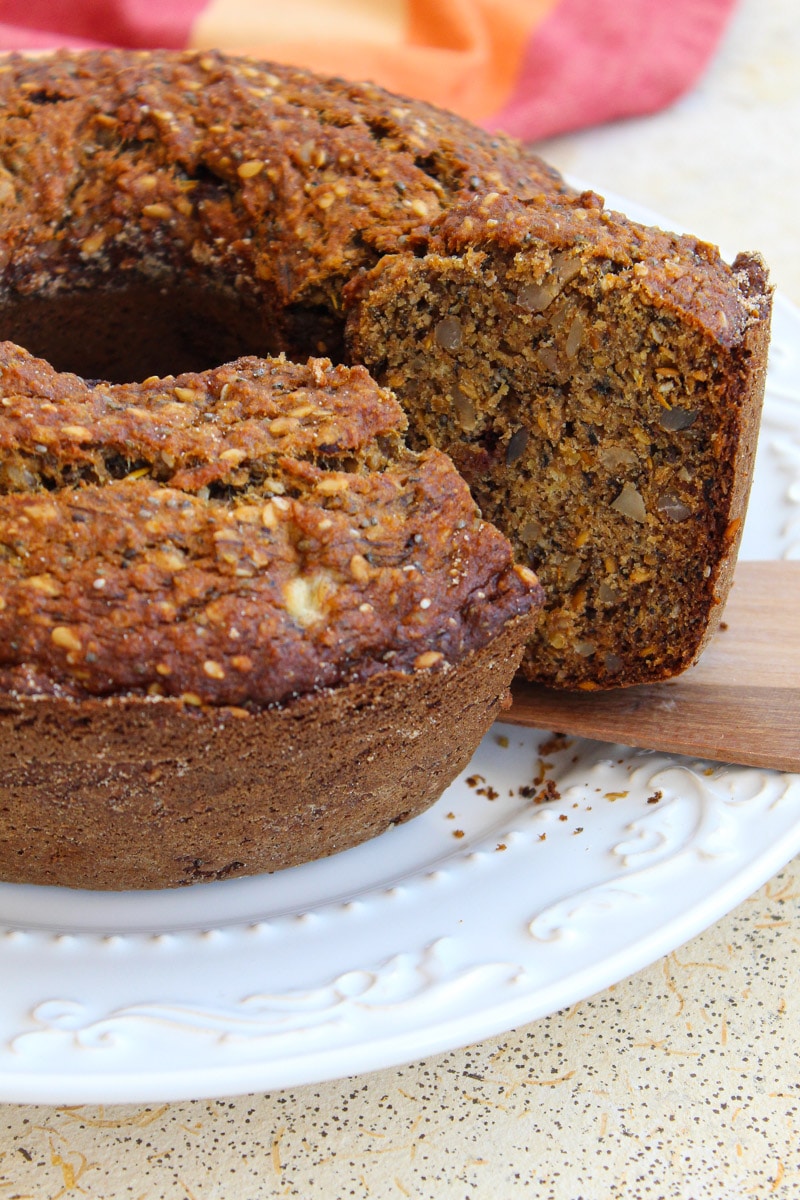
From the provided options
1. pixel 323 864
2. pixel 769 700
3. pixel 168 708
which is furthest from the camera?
pixel 769 700

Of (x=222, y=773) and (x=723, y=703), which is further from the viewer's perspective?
(x=723, y=703)

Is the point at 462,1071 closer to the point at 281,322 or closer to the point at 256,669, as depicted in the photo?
the point at 256,669

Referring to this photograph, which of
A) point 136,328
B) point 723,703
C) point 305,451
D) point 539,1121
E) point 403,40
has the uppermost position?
point 403,40

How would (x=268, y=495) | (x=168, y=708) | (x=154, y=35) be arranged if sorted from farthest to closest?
(x=154, y=35) → (x=268, y=495) → (x=168, y=708)

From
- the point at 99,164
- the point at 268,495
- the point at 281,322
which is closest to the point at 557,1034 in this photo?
the point at 268,495

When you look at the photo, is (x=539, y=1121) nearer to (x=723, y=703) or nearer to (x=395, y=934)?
(x=395, y=934)

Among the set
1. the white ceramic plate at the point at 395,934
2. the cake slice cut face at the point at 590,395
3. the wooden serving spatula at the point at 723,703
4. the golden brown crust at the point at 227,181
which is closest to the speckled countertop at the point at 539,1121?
the white ceramic plate at the point at 395,934

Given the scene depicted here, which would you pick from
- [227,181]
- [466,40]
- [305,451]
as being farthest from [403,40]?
[305,451]
